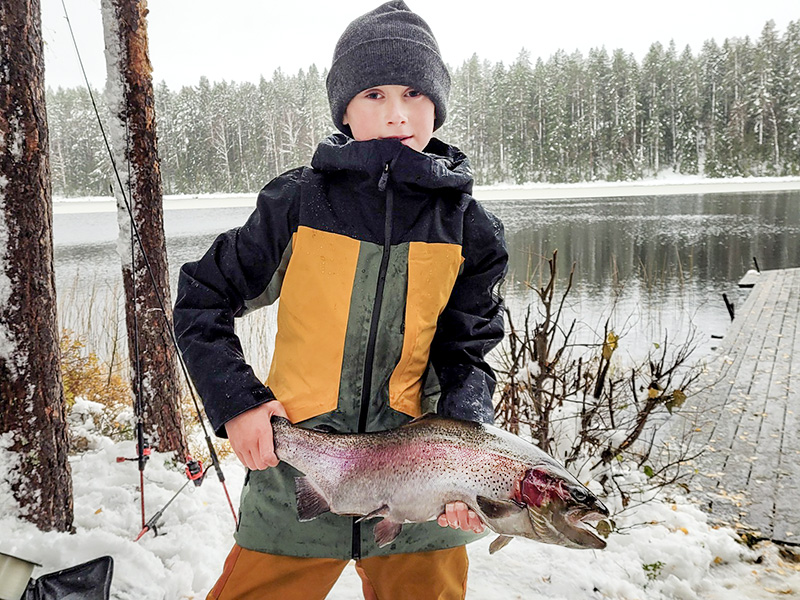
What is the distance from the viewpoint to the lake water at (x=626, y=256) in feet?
35.8

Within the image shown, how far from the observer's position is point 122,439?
16.2ft

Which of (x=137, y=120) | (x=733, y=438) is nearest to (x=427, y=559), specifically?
(x=137, y=120)

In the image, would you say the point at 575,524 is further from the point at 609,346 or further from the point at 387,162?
the point at 609,346

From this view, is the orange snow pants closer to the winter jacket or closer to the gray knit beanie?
the winter jacket

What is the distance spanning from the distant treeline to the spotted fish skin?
4801 centimetres

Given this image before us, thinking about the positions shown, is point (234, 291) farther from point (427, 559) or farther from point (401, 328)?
point (427, 559)

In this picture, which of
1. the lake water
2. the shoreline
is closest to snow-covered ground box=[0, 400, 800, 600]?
the lake water

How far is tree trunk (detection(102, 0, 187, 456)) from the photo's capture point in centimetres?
394

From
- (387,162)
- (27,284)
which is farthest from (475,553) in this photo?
(27,284)

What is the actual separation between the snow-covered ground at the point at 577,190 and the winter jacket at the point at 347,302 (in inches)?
→ 1463

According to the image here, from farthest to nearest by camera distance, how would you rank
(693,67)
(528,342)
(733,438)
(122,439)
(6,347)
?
(693,67)
(733,438)
(122,439)
(528,342)
(6,347)

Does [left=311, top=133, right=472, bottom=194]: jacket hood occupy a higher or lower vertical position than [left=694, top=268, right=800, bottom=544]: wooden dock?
higher

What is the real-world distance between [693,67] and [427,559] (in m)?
71.3

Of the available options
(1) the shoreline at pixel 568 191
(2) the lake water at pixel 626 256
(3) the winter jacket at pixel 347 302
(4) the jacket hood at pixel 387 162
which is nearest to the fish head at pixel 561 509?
(3) the winter jacket at pixel 347 302
